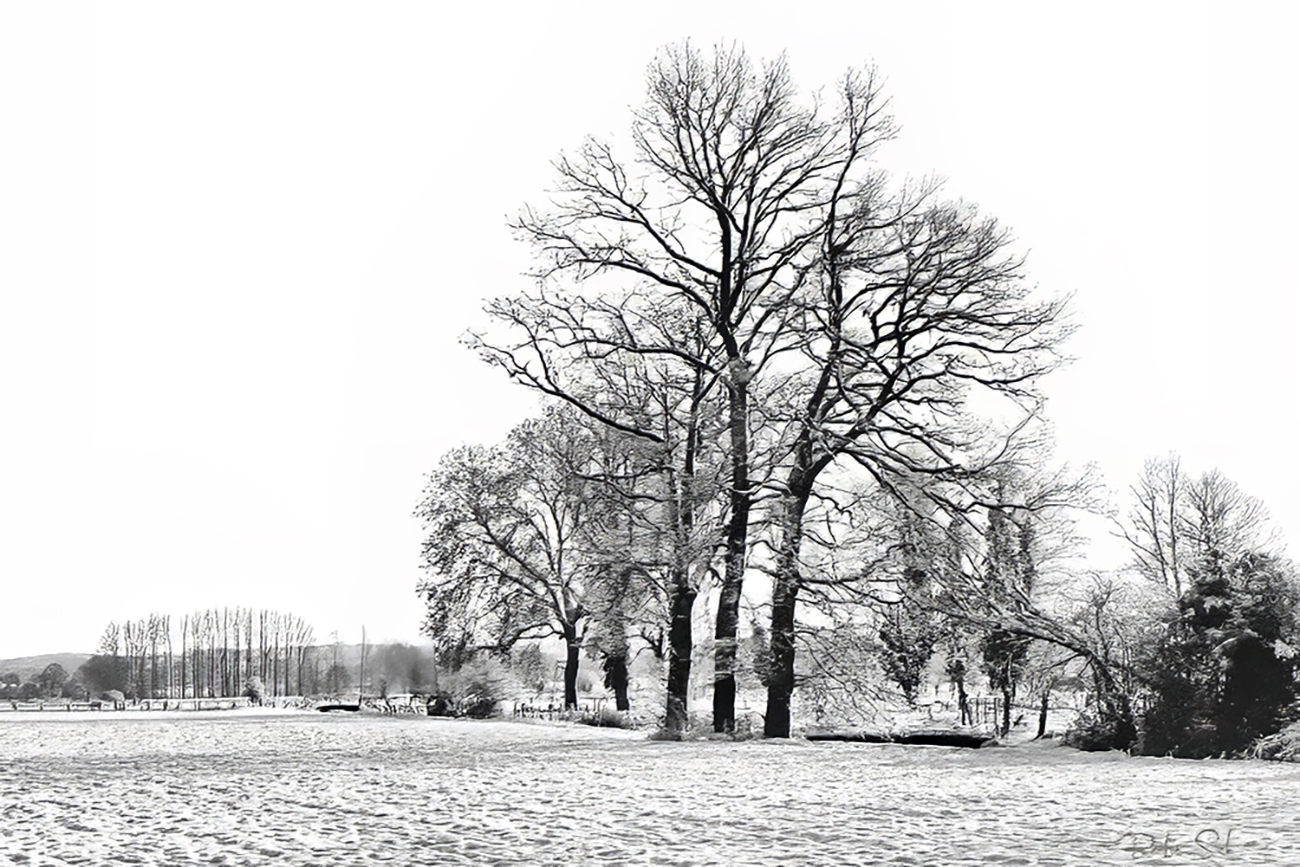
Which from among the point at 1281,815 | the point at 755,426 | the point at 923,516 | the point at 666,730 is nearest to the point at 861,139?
the point at 755,426

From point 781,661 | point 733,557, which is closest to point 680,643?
point 781,661

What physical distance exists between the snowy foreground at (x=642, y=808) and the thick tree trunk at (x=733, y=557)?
4.07 metres

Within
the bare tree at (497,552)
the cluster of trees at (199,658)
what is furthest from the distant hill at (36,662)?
the bare tree at (497,552)

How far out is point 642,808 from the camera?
32.2ft

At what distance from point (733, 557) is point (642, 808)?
440 inches

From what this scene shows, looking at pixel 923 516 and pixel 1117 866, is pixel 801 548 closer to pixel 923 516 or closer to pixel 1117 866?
pixel 923 516

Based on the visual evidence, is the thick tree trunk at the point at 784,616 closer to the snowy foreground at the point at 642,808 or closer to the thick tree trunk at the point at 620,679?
the snowy foreground at the point at 642,808

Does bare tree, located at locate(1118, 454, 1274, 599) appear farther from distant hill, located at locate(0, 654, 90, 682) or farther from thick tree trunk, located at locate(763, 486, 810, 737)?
distant hill, located at locate(0, 654, 90, 682)

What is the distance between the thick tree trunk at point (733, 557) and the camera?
20844 mm

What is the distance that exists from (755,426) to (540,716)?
15562mm

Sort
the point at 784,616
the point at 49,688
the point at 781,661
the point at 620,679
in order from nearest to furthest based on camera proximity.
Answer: the point at 781,661 < the point at 784,616 < the point at 620,679 < the point at 49,688

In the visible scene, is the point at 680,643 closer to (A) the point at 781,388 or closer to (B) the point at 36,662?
(A) the point at 781,388

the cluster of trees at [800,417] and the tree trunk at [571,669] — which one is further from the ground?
the cluster of trees at [800,417]

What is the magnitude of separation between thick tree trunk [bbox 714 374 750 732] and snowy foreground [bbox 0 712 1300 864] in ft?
13.3
